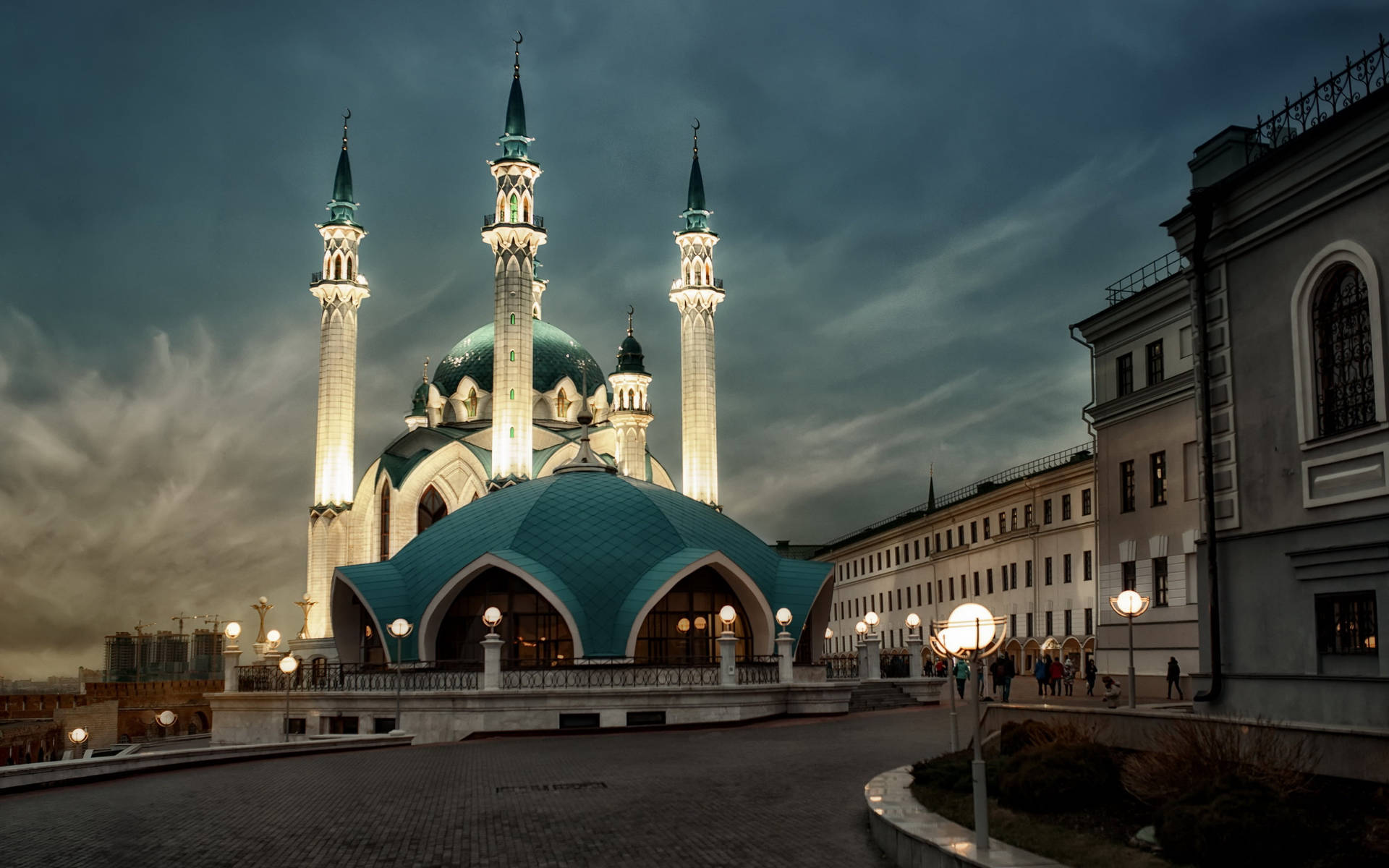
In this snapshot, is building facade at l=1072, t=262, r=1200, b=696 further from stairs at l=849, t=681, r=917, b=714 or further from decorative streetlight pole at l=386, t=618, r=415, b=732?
decorative streetlight pole at l=386, t=618, r=415, b=732

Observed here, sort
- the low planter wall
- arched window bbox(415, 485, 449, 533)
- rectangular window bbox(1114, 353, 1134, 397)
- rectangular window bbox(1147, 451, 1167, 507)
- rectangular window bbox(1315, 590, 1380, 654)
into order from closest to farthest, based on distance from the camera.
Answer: the low planter wall, rectangular window bbox(1315, 590, 1380, 654), rectangular window bbox(1147, 451, 1167, 507), rectangular window bbox(1114, 353, 1134, 397), arched window bbox(415, 485, 449, 533)

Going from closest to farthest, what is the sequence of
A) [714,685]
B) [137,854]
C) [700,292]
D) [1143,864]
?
[1143,864]
[137,854]
[714,685]
[700,292]

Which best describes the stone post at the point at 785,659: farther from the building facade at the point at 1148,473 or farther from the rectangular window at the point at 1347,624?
the rectangular window at the point at 1347,624

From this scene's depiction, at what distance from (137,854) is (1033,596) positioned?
53198 mm

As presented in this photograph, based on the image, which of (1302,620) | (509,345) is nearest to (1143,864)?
(1302,620)

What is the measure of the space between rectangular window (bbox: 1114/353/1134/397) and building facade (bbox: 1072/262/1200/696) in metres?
0.03

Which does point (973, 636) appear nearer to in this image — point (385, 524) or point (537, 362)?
point (385, 524)

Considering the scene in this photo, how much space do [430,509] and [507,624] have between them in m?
28.3

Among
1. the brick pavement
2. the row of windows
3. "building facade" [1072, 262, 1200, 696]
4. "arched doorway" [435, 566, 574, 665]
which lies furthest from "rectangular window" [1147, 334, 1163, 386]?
"arched doorway" [435, 566, 574, 665]

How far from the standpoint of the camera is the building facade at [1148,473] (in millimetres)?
36031

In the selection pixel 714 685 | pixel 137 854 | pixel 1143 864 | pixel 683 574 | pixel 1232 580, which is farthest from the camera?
pixel 683 574

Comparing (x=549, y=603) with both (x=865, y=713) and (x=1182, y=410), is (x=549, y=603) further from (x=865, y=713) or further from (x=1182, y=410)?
(x=1182, y=410)

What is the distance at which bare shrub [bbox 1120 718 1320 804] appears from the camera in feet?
37.9

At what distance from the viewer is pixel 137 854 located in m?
13.1
